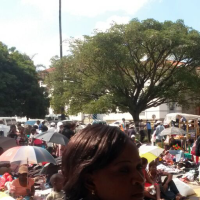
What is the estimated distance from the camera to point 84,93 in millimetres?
27891

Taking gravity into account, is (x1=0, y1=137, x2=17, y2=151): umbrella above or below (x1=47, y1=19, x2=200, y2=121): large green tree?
below

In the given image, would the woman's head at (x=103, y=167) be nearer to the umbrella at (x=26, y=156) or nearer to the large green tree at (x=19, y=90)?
the umbrella at (x=26, y=156)

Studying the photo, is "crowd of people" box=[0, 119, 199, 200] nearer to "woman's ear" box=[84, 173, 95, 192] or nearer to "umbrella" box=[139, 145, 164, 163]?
"woman's ear" box=[84, 173, 95, 192]

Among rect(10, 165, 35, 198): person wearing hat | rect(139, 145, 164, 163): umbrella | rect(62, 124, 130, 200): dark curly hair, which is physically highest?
rect(62, 124, 130, 200): dark curly hair

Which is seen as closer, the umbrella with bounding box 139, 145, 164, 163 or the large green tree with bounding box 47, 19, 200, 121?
the umbrella with bounding box 139, 145, 164, 163

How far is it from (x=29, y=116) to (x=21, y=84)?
3677mm

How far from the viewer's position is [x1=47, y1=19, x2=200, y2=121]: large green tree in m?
25.0

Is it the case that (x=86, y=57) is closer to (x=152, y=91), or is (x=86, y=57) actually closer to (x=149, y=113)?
(x=152, y=91)

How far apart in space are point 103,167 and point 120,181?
2.7 inches

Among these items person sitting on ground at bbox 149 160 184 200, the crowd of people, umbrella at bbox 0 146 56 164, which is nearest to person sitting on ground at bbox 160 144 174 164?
person sitting on ground at bbox 149 160 184 200

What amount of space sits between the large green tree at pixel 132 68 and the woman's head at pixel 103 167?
77.7ft

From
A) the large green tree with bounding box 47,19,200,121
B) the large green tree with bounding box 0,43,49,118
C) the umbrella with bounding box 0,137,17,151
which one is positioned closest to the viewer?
the umbrella with bounding box 0,137,17,151

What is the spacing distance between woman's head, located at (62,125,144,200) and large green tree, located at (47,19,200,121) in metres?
23.7

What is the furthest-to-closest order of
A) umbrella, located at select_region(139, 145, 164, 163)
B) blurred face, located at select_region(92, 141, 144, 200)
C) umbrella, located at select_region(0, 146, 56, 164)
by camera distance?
umbrella, located at select_region(139, 145, 164, 163)
umbrella, located at select_region(0, 146, 56, 164)
blurred face, located at select_region(92, 141, 144, 200)
